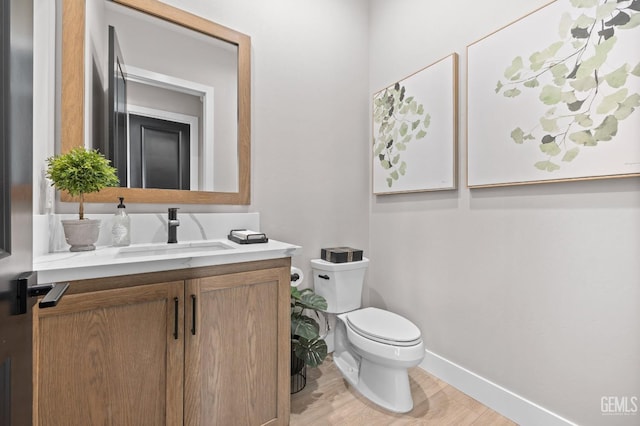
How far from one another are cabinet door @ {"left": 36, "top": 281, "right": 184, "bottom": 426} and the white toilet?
37.9 inches

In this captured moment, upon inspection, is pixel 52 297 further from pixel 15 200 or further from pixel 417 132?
pixel 417 132

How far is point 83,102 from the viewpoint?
1.39m

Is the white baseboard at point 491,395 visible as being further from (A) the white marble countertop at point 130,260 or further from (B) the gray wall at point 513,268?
(A) the white marble countertop at point 130,260

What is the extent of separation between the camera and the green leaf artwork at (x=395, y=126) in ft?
6.55

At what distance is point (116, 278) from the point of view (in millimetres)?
994

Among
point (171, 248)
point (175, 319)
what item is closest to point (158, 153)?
point (171, 248)

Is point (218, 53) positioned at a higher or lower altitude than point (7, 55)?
higher

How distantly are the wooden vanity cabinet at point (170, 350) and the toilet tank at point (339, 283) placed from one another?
0.64m

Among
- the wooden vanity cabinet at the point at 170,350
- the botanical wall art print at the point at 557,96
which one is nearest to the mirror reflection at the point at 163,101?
the wooden vanity cabinet at the point at 170,350

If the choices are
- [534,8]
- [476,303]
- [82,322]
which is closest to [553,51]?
[534,8]

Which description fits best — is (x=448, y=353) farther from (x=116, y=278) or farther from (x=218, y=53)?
(x=218, y=53)

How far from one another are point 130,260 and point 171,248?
464 millimetres

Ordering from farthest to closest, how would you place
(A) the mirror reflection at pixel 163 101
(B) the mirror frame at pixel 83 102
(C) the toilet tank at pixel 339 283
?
(C) the toilet tank at pixel 339 283
(A) the mirror reflection at pixel 163 101
(B) the mirror frame at pixel 83 102

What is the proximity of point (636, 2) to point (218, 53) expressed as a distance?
75.7 inches
